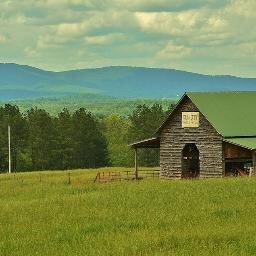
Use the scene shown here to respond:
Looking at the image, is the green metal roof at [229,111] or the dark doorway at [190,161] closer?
the green metal roof at [229,111]

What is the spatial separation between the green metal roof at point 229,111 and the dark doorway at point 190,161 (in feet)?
12.8

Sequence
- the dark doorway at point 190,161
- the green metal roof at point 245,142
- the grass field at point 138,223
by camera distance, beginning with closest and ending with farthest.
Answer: the grass field at point 138,223
the green metal roof at point 245,142
the dark doorway at point 190,161

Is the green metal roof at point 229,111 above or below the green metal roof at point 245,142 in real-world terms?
above

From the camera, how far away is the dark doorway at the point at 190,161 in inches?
2224

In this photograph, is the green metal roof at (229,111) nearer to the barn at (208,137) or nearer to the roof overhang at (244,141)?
the barn at (208,137)

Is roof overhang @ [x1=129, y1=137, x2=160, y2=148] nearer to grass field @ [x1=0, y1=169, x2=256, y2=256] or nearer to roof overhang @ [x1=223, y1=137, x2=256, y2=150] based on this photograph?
roof overhang @ [x1=223, y1=137, x2=256, y2=150]

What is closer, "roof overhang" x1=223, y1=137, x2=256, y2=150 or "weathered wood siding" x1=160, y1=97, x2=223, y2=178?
"roof overhang" x1=223, y1=137, x2=256, y2=150

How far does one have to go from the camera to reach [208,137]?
53125 mm

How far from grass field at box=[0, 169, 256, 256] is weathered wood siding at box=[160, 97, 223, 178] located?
1724 centimetres

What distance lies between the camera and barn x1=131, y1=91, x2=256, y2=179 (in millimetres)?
52438

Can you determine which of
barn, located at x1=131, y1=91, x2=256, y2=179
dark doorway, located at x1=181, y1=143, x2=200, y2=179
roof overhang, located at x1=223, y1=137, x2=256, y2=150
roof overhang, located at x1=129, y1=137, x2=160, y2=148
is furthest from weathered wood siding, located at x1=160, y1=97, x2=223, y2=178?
roof overhang, located at x1=223, y1=137, x2=256, y2=150

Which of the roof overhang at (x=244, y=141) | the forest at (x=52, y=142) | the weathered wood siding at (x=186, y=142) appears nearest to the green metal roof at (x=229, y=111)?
the roof overhang at (x=244, y=141)

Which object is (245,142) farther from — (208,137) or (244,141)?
(208,137)

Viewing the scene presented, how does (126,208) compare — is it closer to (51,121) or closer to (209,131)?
(209,131)
